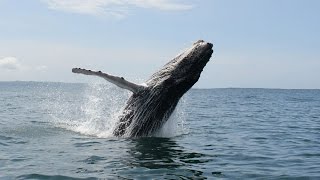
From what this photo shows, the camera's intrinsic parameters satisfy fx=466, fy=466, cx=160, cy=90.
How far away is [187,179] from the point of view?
29.9 ft

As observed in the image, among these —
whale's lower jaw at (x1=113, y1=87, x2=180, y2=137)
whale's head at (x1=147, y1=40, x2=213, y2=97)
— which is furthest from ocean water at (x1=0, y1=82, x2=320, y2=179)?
whale's head at (x1=147, y1=40, x2=213, y2=97)

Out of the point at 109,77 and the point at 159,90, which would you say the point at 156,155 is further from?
the point at 109,77

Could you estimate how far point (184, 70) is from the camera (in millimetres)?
13047

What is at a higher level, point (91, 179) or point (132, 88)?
point (132, 88)

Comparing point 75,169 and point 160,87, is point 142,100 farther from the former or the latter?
point 75,169

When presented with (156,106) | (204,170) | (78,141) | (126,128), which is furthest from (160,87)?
(204,170)

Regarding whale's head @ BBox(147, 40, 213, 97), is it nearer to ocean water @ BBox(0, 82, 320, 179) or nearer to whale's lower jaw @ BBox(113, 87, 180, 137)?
whale's lower jaw @ BBox(113, 87, 180, 137)

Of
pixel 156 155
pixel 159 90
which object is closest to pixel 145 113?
pixel 159 90

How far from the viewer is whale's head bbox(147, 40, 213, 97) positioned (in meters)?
12.8

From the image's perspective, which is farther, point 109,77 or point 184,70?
point 184,70

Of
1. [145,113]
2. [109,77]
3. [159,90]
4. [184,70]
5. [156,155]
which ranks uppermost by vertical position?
[184,70]

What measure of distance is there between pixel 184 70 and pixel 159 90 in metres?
0.93

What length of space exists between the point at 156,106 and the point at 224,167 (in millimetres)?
3635

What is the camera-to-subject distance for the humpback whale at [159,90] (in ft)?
42.1
